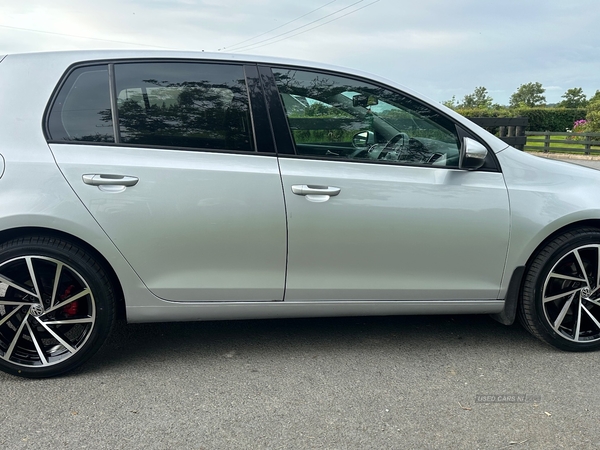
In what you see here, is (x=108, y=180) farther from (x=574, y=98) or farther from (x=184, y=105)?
(x=574, y=98)

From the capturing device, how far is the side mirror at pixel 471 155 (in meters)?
2.75

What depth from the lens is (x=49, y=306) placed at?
2.67 meters

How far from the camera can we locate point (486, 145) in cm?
289

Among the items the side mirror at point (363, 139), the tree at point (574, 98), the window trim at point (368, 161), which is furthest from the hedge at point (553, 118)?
the side mirror at point (363, 139)

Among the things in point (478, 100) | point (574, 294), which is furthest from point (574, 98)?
point (574, 294)

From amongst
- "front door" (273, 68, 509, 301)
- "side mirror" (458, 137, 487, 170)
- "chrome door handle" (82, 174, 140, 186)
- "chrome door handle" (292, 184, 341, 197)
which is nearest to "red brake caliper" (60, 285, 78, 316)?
"chrome door handle" (82, 174, 140, 186)

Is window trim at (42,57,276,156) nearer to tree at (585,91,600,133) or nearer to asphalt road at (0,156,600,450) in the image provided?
asphalt road at (0,156,600,450)

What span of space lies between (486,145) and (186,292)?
1903 mm

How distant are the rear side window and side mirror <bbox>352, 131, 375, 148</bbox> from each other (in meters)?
0.64

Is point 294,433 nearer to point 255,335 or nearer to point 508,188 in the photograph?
point 255,335

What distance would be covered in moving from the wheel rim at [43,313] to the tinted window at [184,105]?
0.82 m

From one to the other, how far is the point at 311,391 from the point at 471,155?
1546 mm

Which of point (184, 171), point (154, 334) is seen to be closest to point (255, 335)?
point (154, 334)

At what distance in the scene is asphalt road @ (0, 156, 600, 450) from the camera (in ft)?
7.34
